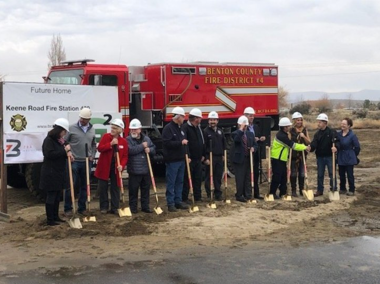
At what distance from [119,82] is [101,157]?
3.39 m

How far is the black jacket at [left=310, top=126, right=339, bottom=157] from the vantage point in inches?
463

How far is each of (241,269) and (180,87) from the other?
25.0ft

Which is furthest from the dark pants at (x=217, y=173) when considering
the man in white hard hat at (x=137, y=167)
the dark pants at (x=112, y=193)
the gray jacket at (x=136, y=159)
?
the dark pants at (x=112, y=193)

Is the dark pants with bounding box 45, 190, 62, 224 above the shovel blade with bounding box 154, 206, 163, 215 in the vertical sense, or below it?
above

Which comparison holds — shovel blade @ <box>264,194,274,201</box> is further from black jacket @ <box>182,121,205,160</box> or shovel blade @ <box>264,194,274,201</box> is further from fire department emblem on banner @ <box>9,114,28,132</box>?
fire department emblem on banner @ <box>9,114,28,132</box>

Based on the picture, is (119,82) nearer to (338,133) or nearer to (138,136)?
(138,136)

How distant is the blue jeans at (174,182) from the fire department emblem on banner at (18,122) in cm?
293

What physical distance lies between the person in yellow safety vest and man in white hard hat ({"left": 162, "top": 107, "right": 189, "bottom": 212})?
85.5 inches

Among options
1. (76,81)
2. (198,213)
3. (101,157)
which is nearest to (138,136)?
(101,157)

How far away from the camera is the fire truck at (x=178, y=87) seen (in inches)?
489

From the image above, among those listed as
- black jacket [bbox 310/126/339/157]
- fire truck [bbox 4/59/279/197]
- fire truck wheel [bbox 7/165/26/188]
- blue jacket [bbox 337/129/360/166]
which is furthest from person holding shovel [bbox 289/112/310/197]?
fire truck wheel [bbox 7/165/26/188]

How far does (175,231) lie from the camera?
8.25m

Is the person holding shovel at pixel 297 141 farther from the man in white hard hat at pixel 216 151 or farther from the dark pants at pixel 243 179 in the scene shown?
the man in white hard hat at pixel 216 151

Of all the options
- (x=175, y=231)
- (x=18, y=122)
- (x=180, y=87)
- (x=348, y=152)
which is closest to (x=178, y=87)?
(x=180, y=87)
